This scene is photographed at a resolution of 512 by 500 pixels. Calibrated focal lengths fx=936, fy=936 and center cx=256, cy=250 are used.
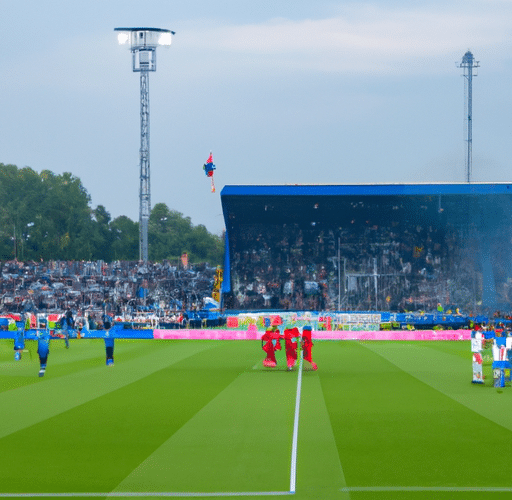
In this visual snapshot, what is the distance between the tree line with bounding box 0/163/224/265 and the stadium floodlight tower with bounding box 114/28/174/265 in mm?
41260

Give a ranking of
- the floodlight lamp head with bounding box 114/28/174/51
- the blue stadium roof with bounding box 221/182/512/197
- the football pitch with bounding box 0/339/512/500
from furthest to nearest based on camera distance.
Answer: the floodlight lamp head with bounding box 114/28/174/51 < the blue stadium roof with bounding box 221/182/512/197 < the football pitch with bounding box 0/339/512/500

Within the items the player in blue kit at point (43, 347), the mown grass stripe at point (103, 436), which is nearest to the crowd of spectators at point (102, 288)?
the player in blue kit at point (43, 347)

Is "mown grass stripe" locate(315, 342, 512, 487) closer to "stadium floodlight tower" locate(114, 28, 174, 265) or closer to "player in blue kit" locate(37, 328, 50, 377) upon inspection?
"player in blue kit" locate(37, 328, 50, 377)

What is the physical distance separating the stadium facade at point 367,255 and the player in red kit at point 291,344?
42.0 metres

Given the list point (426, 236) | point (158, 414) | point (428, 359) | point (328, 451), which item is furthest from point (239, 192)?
point (328, 451)

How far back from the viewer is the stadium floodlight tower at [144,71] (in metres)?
76.4

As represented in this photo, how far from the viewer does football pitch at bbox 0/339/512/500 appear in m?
11.9

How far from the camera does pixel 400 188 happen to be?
225ft

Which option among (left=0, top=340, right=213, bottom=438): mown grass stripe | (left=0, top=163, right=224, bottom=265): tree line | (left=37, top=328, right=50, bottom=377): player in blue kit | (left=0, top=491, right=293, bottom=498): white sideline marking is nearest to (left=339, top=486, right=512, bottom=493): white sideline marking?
(left=0, top=491, right=293, bottom=498): white sideline marking

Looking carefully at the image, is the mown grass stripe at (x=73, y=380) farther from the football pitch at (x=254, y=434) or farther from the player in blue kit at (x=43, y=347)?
the player in blue kit at (x=43, y=347)

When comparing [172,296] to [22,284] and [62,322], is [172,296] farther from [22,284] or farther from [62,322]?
[62,322]

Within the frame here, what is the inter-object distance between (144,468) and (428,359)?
25010 mm

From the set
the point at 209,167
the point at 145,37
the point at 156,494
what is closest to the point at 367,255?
the point at 209,167

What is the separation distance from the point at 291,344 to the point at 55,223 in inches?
3895
